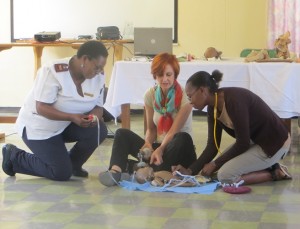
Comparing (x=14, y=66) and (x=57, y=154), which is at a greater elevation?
(x=14, y=66)

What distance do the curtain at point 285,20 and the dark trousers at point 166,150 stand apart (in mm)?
3275

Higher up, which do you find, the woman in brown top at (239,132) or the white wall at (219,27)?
the white wall at (219,27)

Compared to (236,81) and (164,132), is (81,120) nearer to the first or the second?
(164,132)

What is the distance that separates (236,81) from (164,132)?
94cm

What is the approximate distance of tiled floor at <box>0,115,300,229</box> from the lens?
272cm

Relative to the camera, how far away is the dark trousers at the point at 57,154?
3516 millimetres

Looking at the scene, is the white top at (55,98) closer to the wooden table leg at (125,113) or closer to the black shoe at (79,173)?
the black shoe at (79,173)

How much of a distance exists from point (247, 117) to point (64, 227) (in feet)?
3.86

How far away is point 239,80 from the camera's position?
4.31 metres

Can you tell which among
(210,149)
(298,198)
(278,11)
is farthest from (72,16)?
(298,198)

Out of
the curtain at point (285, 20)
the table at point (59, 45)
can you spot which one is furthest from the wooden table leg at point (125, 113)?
the curtain at point (285, 20)

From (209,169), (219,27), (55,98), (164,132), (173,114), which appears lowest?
(209,169)

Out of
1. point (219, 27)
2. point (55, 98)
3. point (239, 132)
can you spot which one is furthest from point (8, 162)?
point (219, 27)

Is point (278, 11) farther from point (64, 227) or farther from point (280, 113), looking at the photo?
point (64, 227)
